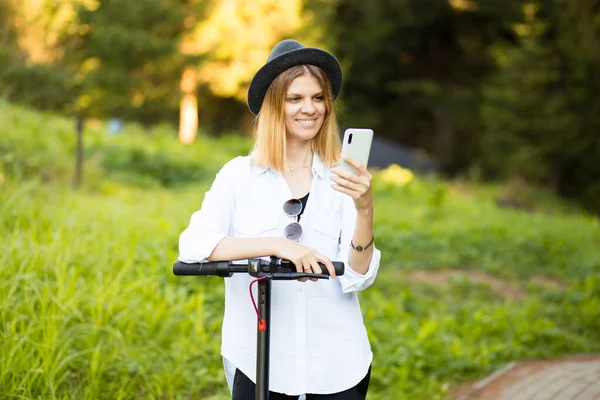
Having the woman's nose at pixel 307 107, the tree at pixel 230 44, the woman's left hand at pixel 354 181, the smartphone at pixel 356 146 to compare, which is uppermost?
the tree at pixel 230 44

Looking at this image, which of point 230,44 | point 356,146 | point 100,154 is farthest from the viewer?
point 230,44

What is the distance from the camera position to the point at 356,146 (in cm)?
213

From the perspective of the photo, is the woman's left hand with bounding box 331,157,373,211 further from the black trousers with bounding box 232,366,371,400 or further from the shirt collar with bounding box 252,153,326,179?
the black trousers with bounding box 232,366,371,400

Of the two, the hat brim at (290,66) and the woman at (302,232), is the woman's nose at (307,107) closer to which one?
the woman at (302,232)

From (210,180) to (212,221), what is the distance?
35.9 feet

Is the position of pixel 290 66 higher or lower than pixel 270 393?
higher

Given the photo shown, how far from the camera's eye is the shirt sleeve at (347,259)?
8.01 ft

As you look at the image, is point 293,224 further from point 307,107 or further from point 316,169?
point 307,107

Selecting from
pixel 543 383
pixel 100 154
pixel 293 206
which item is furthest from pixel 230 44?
pixel 293 206

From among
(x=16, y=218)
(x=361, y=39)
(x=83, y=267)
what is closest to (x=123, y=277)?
(x=83, y=267)

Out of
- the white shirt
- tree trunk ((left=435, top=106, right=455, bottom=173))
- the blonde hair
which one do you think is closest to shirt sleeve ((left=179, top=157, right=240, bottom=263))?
the white shirt

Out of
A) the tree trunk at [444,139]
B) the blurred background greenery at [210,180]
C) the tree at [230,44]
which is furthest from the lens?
the tree trunk at [444,139]

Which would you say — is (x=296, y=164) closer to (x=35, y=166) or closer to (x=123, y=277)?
(x=123, y=277)

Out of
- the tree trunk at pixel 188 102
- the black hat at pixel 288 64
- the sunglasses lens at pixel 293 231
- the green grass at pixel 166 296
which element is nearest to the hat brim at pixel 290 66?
the black hat at pixel 288 64
